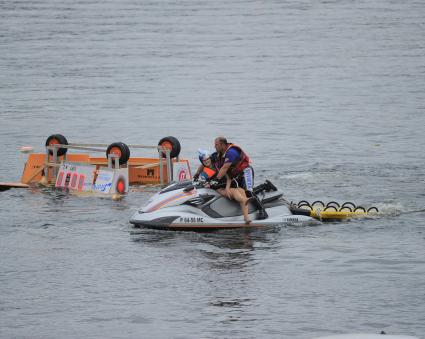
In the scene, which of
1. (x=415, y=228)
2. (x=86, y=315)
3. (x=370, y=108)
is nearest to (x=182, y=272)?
(x=86, y=315)

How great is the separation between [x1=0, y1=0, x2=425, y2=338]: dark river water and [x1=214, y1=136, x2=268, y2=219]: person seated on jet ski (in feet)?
3.04

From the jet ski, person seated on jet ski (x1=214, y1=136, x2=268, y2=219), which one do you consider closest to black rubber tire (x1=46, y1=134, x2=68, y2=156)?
the jet ski

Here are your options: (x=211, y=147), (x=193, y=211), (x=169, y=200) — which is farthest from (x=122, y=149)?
(x=211, y=147)

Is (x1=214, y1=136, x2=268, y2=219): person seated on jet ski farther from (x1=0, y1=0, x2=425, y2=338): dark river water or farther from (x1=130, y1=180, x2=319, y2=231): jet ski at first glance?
(x1=0, y1=0, x2=425, y2=338): dark river water

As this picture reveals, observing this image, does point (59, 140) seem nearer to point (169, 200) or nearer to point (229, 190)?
point (169, 200)

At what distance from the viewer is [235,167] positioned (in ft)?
76.5

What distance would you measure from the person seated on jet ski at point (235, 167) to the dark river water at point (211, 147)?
0.93 m

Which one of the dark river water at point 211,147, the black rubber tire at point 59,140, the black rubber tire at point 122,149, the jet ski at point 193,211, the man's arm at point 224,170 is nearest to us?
the dark river water at point 211,147

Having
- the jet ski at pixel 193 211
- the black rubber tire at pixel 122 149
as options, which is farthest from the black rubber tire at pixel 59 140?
the jet ski at pixel 193 211

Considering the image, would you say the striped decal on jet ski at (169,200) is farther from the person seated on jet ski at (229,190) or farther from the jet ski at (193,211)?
the person seated on jet ski at (229,190)

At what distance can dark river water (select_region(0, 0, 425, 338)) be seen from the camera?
18.4 metres

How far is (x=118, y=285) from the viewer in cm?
1983

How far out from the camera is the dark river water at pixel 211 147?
18359 millimetres

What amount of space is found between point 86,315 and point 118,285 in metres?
1.88
